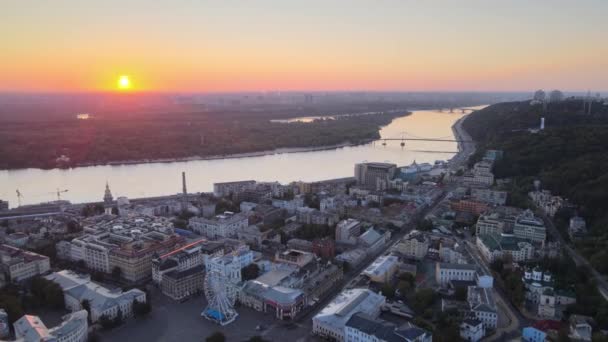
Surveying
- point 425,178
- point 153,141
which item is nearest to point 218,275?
point 425,178

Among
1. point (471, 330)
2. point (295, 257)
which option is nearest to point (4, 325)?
point (295, 257)

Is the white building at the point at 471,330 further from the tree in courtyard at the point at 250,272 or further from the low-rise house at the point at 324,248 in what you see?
the tree in courtyard at the point at 250,272

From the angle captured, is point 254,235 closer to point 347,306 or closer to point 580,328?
point 347,306

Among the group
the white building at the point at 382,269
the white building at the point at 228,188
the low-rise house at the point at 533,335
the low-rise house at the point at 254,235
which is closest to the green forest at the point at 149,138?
the white building at the point at 228,188

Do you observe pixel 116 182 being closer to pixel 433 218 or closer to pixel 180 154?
pixel 180 154

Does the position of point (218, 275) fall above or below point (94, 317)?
above

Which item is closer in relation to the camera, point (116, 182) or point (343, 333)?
point (343, 333)

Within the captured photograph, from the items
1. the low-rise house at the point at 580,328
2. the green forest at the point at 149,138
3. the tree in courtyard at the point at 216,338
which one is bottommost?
the tree in courtyard at the point at 216,338
